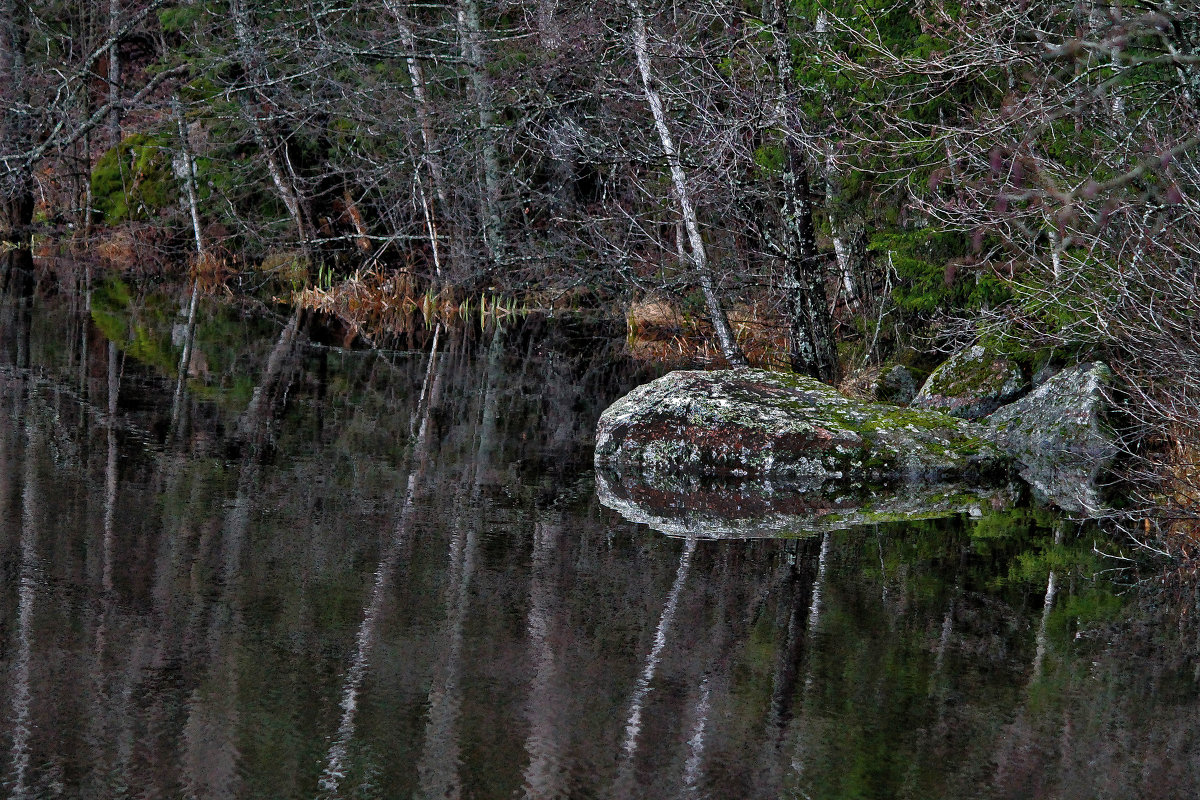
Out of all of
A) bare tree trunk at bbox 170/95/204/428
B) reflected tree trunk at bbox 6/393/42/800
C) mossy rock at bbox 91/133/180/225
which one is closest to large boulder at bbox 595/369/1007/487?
reflected tree trunk at bbox 6/393/42/800

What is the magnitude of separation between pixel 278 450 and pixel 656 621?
17.0ft

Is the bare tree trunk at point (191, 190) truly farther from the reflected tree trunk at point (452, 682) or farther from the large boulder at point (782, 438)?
the reflected tree trunk at point (452, 682)

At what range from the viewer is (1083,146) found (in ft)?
40.0

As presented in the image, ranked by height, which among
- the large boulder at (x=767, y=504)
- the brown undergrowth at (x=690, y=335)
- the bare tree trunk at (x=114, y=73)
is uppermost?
the bare tree trunk at (x=114, y=73)

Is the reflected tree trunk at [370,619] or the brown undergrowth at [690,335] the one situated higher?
the brown undergrowth at [690,335]

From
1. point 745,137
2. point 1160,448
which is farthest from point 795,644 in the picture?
point 745,137

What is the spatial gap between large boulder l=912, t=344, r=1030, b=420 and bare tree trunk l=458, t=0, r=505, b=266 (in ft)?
31.2

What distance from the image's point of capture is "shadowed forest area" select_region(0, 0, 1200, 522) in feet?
31.9

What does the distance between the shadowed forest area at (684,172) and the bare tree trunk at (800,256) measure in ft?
0.11

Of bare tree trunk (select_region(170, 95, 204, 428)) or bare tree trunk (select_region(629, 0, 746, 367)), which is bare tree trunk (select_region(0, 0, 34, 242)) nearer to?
bare tree trunk (select_region(170, 95, 204, 428))

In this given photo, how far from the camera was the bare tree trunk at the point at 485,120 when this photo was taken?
23.0 meters

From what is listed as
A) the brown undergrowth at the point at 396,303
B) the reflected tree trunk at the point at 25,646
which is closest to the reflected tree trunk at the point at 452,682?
the reflected tree trunk at the point at 25,646

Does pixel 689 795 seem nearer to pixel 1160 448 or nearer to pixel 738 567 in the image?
pixel 738 567

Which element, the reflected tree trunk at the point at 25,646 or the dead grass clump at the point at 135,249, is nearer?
the reflected tree trunk at the point at 25,646
